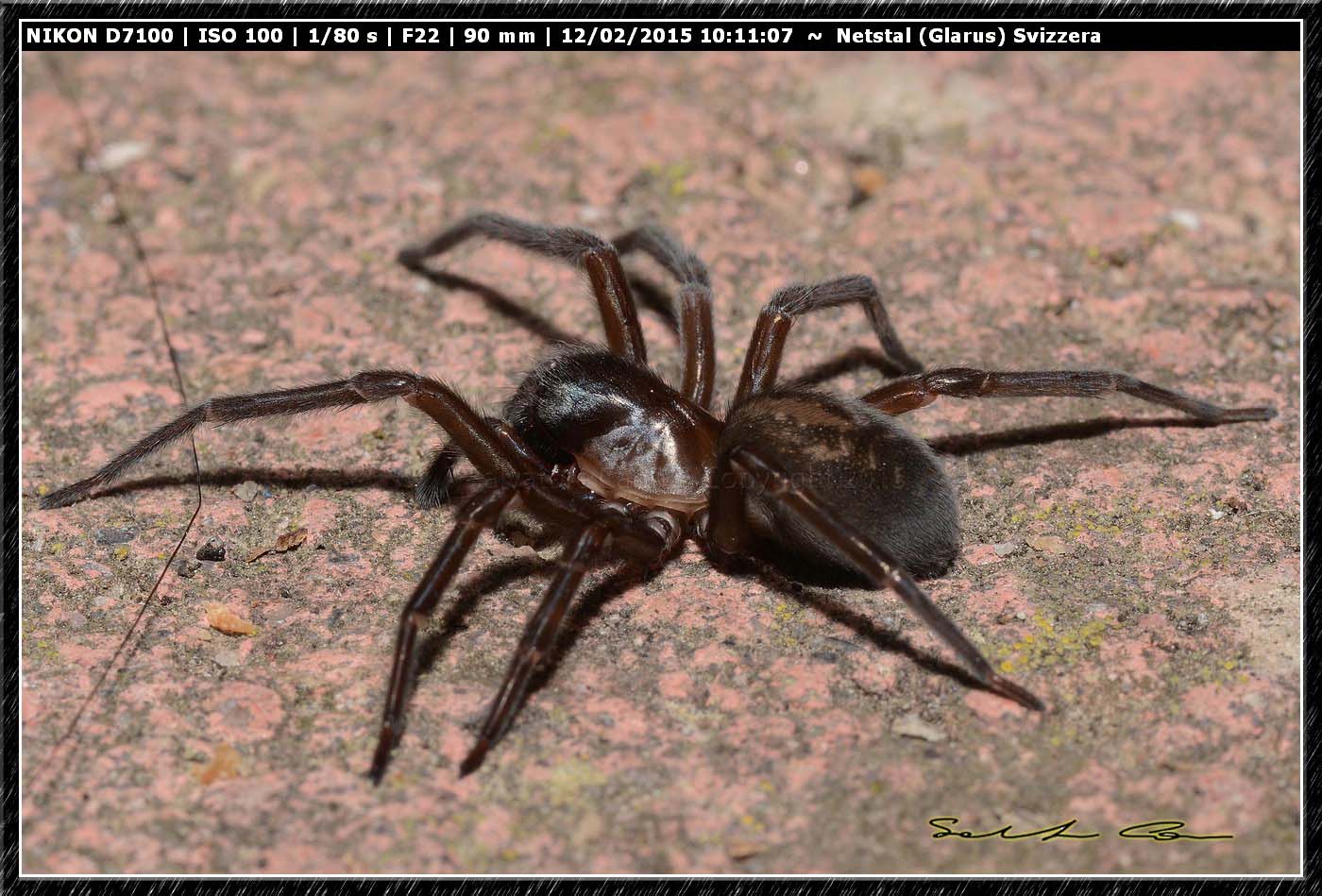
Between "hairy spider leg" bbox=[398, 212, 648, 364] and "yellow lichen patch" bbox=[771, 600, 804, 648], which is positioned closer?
"yellow lichen patch" bbox=[771, 600, 804, 648]

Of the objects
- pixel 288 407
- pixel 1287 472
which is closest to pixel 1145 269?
pixel 1287 472

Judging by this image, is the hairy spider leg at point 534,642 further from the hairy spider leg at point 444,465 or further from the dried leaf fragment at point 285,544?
the dried leaf fragment at point 285,544

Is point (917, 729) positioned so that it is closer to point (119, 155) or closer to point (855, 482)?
point (855, 482)

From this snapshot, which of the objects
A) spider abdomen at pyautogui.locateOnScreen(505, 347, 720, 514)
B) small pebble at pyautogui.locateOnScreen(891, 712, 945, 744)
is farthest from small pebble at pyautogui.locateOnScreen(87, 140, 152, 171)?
small pebble at pyautogui.locateOnScreen(891, 712, 945, 744)

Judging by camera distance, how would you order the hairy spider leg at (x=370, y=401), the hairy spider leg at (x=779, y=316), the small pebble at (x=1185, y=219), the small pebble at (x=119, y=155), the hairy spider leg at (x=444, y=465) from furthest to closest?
the small pebble at (x=119, y=155), the small pebble at (x=1185, y=219), the hairy spider leg at (x=779, y=316), the hairy spider leg at (x=444, y=465), the hairy spider leg at (x=370, y=401)

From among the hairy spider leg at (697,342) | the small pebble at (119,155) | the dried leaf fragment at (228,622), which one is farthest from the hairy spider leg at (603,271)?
the small pebble at (119,155)

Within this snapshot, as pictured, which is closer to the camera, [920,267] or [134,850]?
[134,850]

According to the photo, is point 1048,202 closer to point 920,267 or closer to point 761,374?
point 920,267
